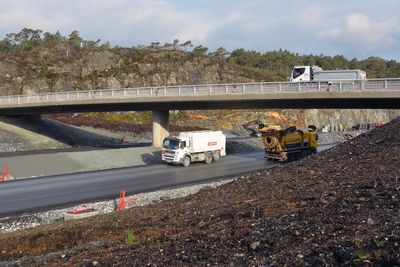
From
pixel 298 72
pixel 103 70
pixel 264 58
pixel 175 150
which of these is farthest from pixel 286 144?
pixel 264 58

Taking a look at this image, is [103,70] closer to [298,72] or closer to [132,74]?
[132,74]

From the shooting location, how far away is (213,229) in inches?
444

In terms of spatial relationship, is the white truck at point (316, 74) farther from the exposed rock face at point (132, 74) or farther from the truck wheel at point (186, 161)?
the exposed rock face at point (132, 74)

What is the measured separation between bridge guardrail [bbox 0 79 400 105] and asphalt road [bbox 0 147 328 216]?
6.54 m

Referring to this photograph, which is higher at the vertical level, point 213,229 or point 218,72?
point 218,72

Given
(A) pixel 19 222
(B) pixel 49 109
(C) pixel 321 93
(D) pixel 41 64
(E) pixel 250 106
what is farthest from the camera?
(D) pixel 41 64

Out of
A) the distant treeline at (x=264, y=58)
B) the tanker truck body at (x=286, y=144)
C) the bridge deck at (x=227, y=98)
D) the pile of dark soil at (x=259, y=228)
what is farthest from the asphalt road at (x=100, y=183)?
the distant treeline at (x=264, y=58)

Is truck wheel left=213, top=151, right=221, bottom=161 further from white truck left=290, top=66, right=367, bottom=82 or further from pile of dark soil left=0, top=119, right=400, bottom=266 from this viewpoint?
pile of dark soil left=0, top=119, right=400, bottom=266

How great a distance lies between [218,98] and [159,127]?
9678mm

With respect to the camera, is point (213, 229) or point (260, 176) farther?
point (260, 176)

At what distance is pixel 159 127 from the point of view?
50.8 m

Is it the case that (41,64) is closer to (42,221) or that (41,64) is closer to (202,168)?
(202,168)

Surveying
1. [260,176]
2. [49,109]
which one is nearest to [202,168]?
[260,176]

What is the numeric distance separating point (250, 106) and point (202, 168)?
422 inches
